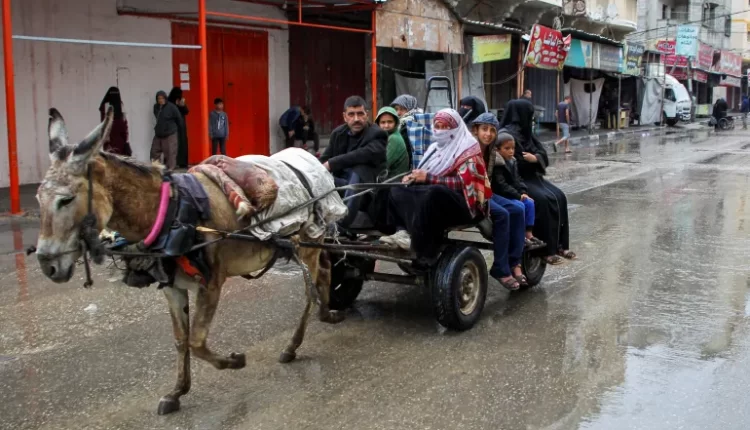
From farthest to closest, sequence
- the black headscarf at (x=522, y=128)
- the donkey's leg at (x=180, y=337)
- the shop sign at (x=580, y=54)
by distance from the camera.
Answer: the shop sign at (x=580, y=54), the black headscarf at (x=522, y=128), the donkey's leg at (x=180, y=337)

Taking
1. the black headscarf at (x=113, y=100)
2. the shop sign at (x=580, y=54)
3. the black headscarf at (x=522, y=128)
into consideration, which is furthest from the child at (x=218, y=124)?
the shop sign at (x=580, y=54)

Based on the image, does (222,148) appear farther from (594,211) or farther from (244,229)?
(244,229)

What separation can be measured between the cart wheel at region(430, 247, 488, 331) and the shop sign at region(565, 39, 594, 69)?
23.3 metres

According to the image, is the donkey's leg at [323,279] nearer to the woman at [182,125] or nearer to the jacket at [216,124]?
the woman at [182,125]

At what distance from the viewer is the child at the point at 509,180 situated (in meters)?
6.73

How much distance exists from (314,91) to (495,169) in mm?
14015

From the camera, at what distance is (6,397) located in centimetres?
454

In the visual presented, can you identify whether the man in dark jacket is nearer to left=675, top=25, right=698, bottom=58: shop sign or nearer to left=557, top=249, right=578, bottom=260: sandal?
left=557, top=249, right=578, bottom=260: sandal

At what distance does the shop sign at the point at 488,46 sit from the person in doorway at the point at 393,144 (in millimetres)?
16132

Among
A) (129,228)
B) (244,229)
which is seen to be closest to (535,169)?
(244,229)

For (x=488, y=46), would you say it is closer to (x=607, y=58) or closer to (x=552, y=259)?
(x=607, y=58)

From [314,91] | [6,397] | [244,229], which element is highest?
[314,91]

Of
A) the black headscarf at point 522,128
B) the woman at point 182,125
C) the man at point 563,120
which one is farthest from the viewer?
the man at point 563,120

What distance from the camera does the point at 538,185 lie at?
7.26 metres
